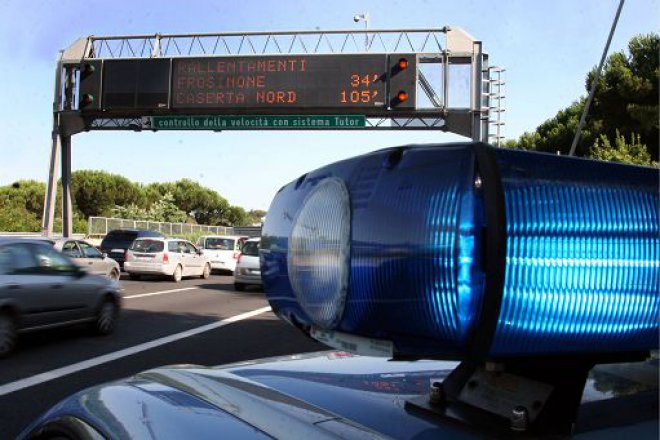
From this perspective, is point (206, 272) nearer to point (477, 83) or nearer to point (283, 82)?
point (283, 82)

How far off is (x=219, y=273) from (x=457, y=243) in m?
26.5

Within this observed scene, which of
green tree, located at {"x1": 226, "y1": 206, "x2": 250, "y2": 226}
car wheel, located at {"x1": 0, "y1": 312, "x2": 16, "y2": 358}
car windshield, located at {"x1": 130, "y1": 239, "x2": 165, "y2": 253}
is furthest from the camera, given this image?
green tree, located at {"x1": 226, "y1": 206, "x2": 250, "y2": 226}

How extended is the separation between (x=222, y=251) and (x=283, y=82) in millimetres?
8012

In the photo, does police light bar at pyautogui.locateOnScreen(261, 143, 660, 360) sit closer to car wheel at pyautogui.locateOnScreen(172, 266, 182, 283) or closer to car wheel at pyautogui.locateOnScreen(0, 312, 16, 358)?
car wheel at pyautogui.locateOnScreen(0, 312, 16, 358)

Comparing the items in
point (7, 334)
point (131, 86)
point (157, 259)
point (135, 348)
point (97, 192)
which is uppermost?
point (131, 86)

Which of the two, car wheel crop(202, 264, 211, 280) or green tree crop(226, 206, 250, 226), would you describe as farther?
green tree crop(226, 206, 250, 226)

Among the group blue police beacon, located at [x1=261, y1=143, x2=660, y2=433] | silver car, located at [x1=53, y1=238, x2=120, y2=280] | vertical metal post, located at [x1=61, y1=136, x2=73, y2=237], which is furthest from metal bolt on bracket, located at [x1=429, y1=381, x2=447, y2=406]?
vertical metal post, located at [x1=61, y1=136, x2=73, y2=237]

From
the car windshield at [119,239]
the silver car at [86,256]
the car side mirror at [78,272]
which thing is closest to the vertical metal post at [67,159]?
the car windshield at [119,239]

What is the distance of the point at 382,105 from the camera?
20969 millimetres

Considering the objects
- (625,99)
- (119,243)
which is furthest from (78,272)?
(625,99)

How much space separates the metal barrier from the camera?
40.1m

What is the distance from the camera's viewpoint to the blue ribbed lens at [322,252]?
139 cm

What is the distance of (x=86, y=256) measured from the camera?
17297 mm

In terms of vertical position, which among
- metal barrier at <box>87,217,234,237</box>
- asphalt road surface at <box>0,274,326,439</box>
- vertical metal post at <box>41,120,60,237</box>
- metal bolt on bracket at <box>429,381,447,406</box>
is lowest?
asphalt road surface at <box>0,274,326,439</box>
